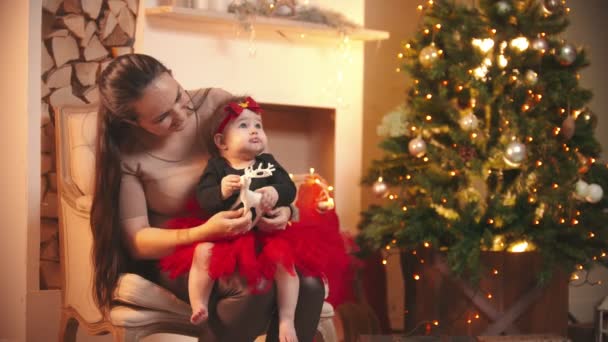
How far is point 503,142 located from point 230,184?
53.8 inches

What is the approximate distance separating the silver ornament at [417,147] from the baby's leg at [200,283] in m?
1.26

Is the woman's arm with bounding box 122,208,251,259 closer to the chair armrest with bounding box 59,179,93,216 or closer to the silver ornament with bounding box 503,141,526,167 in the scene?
the chair armrest with bounding box 59,179,93,216

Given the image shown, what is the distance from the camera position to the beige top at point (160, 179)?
245 centimetres

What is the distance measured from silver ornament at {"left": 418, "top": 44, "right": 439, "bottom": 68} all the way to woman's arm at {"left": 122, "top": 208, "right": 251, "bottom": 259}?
1.34 meters

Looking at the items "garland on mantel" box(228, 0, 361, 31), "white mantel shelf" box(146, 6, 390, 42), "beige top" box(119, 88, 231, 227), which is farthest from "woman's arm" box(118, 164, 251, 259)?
"garland on mantel" box(228, 0, 361, 31)

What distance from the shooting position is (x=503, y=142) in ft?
10.8

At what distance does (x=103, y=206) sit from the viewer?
2.43 meters

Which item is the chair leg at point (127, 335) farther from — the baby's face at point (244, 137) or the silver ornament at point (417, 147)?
the silver ornament at point (417, 147)

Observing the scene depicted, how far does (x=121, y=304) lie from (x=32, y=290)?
1.11m

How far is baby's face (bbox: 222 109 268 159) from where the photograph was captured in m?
2.40

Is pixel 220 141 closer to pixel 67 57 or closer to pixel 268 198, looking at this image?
pixel 268 198

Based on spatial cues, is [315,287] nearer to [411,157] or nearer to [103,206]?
[103,206]

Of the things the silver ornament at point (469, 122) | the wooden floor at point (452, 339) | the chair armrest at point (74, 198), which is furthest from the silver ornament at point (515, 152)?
the chair armrest at point (74, 198)

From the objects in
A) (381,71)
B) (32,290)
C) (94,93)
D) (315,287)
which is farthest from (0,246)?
(381,71)
